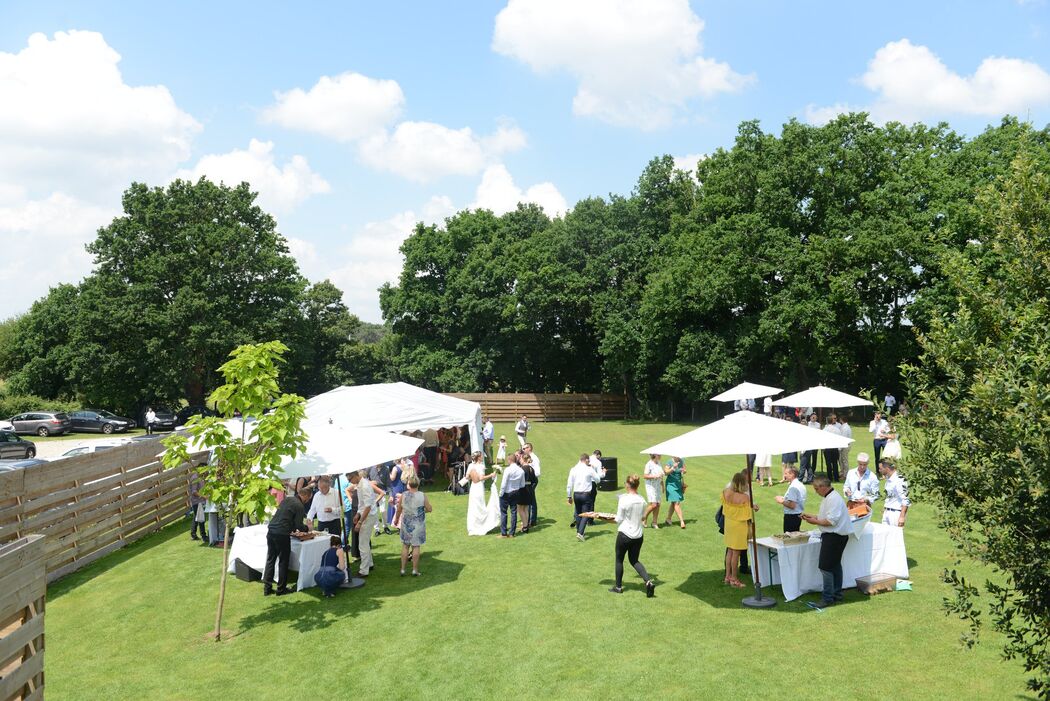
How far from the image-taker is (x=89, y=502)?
48.6 ft

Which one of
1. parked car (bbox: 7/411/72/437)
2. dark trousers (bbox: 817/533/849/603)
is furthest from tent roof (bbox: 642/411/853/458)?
parked car (bbox: 7/411/72/437)

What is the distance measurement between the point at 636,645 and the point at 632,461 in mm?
17864

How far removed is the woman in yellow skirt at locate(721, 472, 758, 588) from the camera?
11453mm

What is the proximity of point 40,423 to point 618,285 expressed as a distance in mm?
35754

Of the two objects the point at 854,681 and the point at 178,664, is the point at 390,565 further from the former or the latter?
the point at 854,681

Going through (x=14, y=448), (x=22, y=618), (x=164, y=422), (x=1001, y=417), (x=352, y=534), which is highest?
(x=1001, y=417)

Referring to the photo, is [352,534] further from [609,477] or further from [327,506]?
[609,477]

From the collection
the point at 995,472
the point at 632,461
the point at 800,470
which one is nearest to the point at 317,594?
the point at 995,472

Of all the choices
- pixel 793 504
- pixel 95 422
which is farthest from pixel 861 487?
pixel 95 422

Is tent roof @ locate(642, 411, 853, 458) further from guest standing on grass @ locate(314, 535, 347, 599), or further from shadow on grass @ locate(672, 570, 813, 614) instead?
guest standing on grass @ locate(314, 535, 347, 599)

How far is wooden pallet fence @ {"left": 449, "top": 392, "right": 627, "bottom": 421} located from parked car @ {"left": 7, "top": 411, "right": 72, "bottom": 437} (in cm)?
2339

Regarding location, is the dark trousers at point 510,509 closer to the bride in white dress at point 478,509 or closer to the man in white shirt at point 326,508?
the bride in white dress at point 478,509

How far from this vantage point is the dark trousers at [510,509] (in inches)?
609

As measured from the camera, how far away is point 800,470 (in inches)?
805
